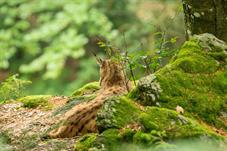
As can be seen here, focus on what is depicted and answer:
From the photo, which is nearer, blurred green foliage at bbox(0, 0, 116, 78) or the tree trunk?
the tree trunk

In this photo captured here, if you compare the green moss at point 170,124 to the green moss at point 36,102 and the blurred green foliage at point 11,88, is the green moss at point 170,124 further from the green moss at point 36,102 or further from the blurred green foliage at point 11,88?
the blurred green foliage at point 11,88

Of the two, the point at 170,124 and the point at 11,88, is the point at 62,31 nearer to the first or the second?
the point at 11,88

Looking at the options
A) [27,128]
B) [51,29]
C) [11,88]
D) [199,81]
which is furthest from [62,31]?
[199,81]

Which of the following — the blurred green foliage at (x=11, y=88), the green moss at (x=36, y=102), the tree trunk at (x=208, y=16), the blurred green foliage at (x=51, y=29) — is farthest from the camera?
the blurred green foliage at (x=51, y=29)

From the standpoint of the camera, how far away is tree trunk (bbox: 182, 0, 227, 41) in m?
5.18

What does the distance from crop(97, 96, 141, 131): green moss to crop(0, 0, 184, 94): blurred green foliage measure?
632 centimetres

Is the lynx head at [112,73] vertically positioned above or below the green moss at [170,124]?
above

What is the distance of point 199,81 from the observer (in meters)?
4.65

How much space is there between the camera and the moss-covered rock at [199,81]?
443cm

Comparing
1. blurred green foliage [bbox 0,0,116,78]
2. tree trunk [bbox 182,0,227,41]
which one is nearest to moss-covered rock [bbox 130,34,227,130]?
tree trunk [bbox 182,0,227,41]

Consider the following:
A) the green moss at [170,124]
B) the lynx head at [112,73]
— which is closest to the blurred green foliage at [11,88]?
the lynx head at [112,73]

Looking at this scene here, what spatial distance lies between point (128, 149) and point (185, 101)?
81 centimetres

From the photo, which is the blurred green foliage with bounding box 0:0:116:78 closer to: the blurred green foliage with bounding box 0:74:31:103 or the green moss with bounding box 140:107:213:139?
the blurred green foliage with bounding box 0:74:31:103

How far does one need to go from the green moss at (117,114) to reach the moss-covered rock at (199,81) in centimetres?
21
